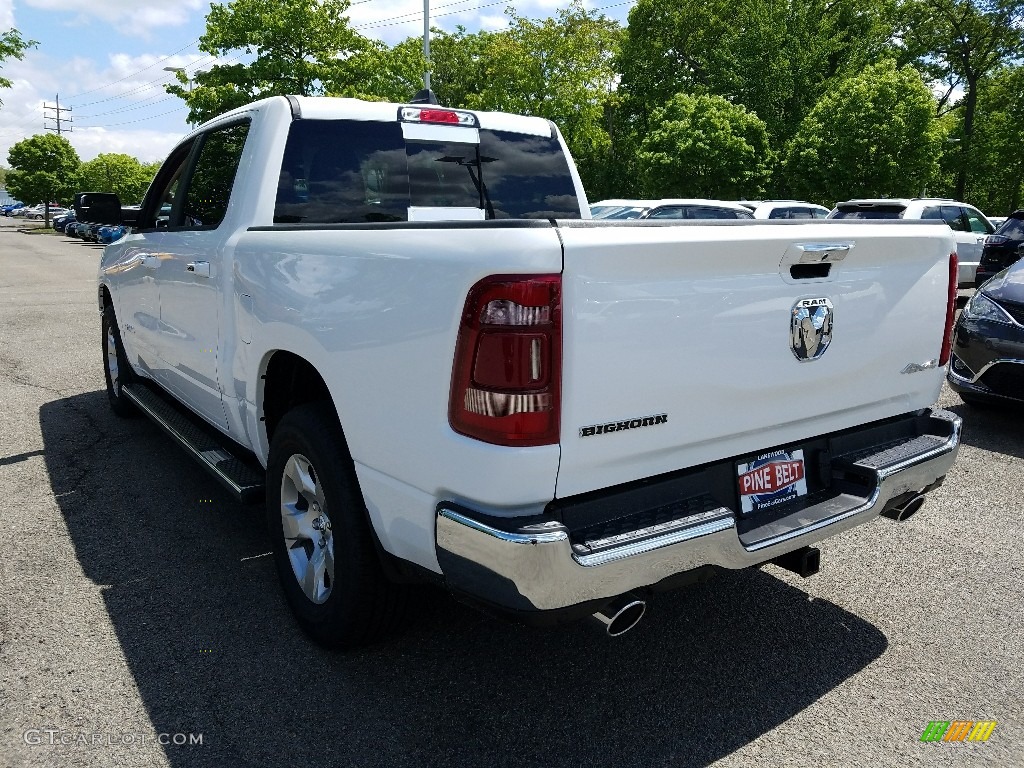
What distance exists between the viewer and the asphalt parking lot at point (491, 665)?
2.58 metres

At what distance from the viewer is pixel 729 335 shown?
2.49m

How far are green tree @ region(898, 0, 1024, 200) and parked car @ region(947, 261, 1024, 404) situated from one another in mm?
37478

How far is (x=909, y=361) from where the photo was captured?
3164mm

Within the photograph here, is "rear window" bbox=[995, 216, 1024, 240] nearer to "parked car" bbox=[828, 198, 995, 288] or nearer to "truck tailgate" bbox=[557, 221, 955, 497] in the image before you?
"parked car" bbox=[828, 198, 995, 288]

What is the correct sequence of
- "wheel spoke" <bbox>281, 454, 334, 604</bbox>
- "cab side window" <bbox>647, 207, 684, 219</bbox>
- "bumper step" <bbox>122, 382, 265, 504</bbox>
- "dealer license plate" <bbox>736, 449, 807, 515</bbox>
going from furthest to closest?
"cab side window" <bbox>647, 207, 684, 219</bbox>
"bumper step" <bbox>122, 382, 265, 504</bbox>
"wheel spoke" <bbox>281, 454, 334, 604</bbox>
"dealer license plate" <bbox>736, 449, 807, 515</bbox>

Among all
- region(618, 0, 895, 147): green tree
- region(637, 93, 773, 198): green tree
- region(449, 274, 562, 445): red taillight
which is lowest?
region(449, 274, 562, 445): red taillight

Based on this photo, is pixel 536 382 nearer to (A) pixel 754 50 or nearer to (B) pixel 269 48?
(B) pixel 269 48

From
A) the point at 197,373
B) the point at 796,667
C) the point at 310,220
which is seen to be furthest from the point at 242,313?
the point at 796,667

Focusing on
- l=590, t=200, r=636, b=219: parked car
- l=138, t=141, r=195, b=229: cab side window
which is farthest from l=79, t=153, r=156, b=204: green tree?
l=138, t=141, r=195, b=229: cab side window

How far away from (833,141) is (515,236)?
29430 mm

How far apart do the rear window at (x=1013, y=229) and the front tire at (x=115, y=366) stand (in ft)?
42.3

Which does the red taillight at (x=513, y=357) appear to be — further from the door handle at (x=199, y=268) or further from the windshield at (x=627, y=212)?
the windshield at (x=627, y=212)

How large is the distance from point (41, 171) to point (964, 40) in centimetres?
7458

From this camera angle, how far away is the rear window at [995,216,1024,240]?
12.8m
